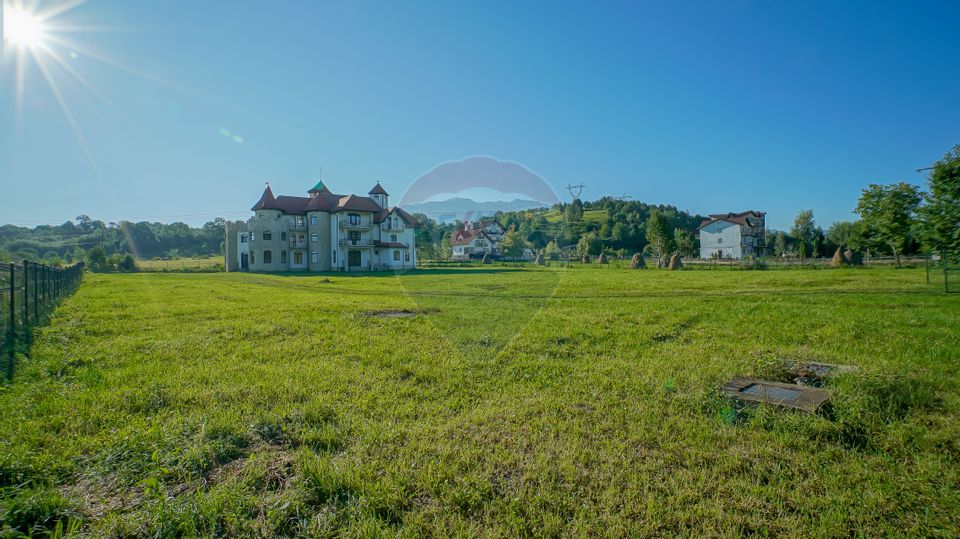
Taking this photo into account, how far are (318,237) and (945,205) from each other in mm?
55680

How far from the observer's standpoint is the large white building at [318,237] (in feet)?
182

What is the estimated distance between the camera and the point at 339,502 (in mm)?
3303

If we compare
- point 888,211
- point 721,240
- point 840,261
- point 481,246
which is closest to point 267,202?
point 481,246

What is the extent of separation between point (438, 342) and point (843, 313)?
1133 centimetres

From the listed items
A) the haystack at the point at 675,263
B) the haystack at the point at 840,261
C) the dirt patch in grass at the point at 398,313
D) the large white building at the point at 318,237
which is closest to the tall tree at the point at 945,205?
the dirt patch in grass at the point at 398,313

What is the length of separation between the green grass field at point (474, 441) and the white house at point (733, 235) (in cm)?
8954

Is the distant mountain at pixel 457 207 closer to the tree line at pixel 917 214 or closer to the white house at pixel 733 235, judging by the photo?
the tree line at pixel 917 214

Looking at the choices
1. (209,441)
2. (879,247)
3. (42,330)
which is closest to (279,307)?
(42,330)

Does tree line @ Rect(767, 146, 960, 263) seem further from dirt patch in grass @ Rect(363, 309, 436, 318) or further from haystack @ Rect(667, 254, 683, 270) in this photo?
haystack @ Rect(667, 254, 683, 270)

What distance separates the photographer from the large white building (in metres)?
55.4

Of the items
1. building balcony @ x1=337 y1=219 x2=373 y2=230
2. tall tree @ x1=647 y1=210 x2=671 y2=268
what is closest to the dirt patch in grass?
building balcony @ x1=337 y1=219 x2=373 y2=230

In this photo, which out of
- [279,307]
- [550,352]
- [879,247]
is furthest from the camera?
[879,247]

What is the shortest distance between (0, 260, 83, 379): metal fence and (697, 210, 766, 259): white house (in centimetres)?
9301

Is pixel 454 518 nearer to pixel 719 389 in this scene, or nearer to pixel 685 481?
pixel 685 481
